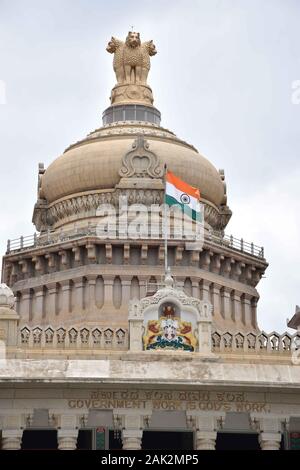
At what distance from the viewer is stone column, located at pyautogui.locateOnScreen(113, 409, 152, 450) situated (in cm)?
4466

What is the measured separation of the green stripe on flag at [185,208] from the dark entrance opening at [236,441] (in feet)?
45.5

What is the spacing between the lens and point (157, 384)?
44.7 m

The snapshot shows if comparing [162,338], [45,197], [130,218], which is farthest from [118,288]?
[162,338]

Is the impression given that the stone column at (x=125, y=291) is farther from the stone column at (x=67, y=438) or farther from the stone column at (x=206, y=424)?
the stone column at (x=67, y=438)

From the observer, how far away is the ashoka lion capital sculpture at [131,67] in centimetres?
7444

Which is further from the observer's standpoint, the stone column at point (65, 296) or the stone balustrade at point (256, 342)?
the stone column at point (65, 296)

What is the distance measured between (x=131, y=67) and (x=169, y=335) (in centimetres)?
3214

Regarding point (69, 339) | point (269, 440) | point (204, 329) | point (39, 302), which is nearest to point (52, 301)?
point (39, 302)

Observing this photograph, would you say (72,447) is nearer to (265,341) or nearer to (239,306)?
(265,341)

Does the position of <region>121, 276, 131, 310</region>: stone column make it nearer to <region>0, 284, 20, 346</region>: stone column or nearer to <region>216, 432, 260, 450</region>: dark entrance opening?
<region>216, 432, 260, 450</region>: dark entrance opening

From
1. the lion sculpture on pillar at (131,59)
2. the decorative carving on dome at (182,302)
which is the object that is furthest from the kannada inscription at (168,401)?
the lion sculpture on pillar at (131,59)

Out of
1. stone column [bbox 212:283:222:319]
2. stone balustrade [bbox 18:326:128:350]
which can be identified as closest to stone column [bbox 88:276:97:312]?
stone column [bbox 212:283:222:319]

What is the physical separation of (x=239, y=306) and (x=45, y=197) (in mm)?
14061

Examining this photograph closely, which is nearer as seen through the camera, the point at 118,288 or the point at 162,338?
the point at 162,338
